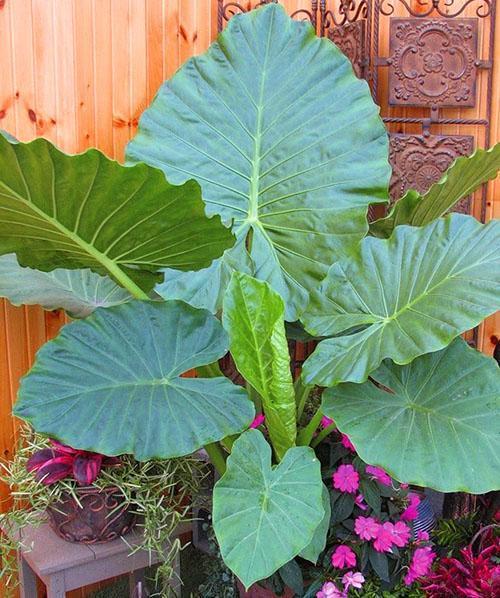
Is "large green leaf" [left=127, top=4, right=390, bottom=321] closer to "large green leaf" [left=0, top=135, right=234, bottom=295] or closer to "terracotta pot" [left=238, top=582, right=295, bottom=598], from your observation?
"large green leaf" [left=0, top=135, right=234, bottom=295]

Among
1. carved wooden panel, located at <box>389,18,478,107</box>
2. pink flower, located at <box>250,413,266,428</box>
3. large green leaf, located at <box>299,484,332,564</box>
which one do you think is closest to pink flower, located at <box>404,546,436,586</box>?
large green leaf, located at <box>299,484,332,564</box>

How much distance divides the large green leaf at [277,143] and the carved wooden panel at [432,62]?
272 millimetres

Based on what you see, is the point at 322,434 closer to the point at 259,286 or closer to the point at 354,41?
the point at 259,286

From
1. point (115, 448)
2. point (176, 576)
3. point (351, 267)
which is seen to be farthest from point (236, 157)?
point (176, 576)

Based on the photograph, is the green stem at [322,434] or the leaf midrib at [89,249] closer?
the leaf midrib at [89,249]

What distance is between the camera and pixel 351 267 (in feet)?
5.33

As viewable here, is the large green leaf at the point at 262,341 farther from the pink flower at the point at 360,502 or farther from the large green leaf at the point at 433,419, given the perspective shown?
the pink flower at the point at 360,502

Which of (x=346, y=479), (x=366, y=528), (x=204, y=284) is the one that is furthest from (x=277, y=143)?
(x=366, y=528)

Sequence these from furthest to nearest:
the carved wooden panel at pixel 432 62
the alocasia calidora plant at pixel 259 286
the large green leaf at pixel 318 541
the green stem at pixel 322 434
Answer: the carved wooden panel at pixel 432 62
the green stem at pixel 322 434
the large green leaf at pixel 318 541
the alocasia calidora plant at pixel 259 286

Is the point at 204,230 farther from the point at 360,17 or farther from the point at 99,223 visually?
the point at 360,17

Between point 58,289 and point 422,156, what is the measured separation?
1.05 metres

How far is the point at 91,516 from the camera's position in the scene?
1687mm

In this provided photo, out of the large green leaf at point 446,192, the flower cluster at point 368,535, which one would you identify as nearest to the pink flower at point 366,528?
the flower cluster at point 368,535

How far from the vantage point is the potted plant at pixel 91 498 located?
1.65 meters
